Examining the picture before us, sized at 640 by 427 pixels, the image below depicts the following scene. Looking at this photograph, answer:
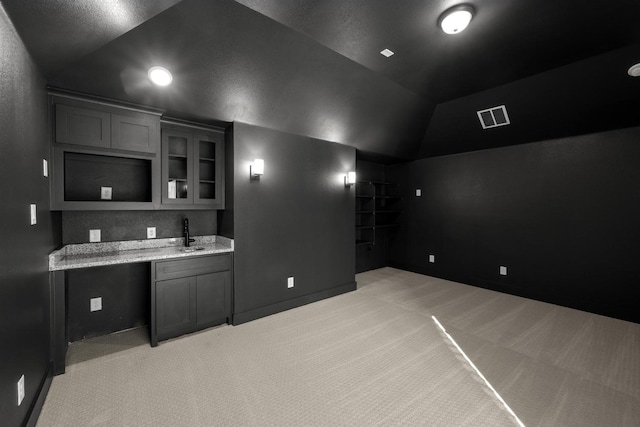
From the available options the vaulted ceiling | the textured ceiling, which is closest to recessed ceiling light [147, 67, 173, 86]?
the vaulted ceiling

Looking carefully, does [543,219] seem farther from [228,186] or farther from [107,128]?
[107,128]

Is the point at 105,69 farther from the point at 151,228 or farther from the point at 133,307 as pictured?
the point at 133,307

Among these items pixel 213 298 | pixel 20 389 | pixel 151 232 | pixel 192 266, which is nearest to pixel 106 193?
pixel 151 232

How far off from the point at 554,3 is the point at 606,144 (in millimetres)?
2451

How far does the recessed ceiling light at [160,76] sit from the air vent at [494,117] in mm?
3869

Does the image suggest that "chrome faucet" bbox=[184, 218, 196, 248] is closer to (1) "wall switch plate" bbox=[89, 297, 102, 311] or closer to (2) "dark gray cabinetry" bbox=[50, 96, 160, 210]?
(2) "dark gray cabinetry" bbox=[50, 96, 160, 210]

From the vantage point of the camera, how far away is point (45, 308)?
77.0 inches

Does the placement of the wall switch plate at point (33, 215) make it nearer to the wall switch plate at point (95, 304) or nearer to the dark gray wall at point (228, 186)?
the wall switch plate at point (95, 304)

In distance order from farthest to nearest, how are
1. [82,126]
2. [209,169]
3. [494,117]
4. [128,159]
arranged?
[494,117] → [209,169] → [128,159] → [82,126]

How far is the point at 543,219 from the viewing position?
3.83 m

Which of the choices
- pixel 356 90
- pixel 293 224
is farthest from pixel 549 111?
pixel 293 224

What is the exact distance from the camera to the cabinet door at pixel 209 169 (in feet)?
9.87

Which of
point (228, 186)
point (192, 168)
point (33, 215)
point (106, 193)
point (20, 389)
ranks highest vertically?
point (192, 168)

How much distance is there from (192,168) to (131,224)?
2.95 ft
